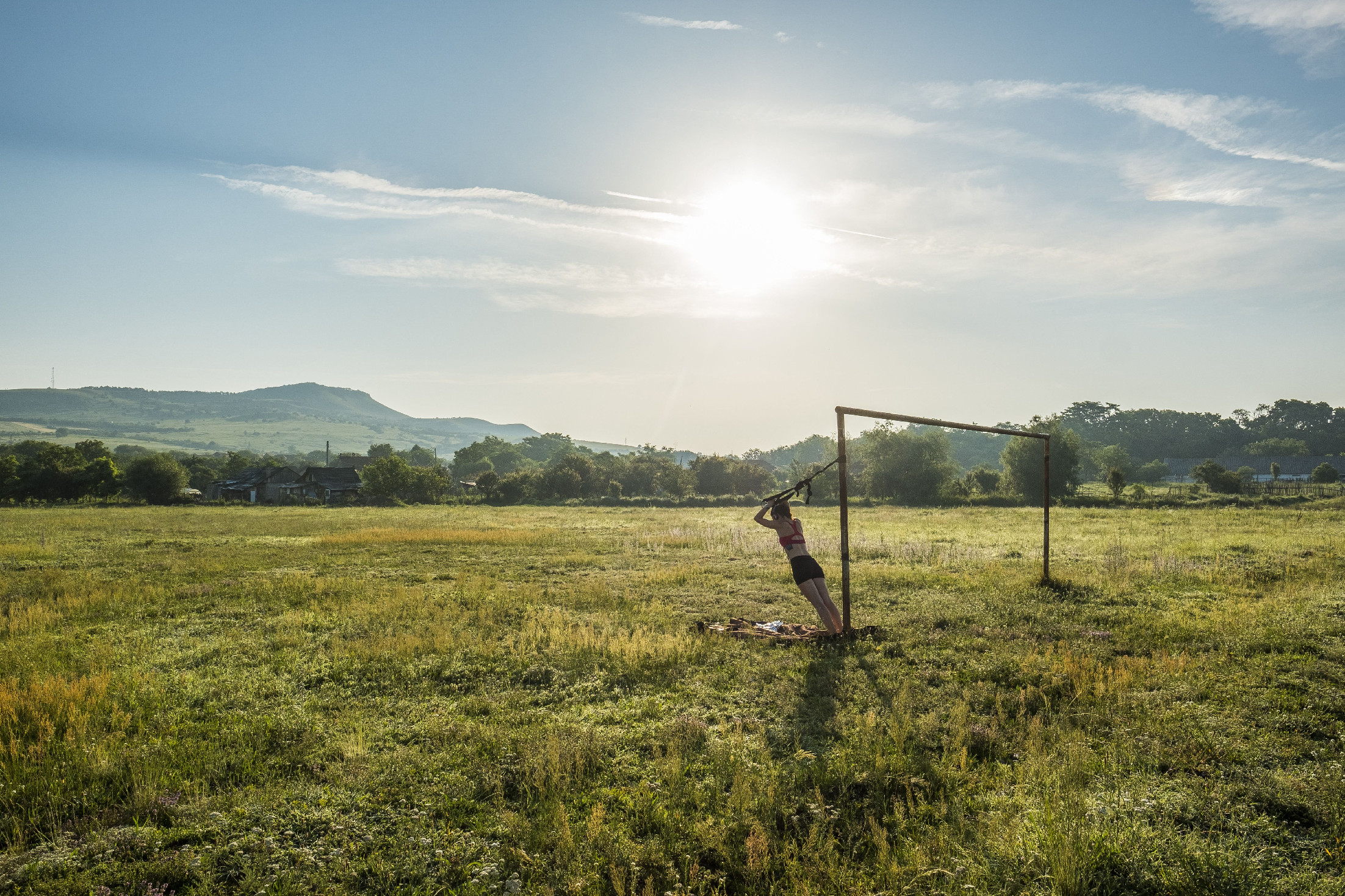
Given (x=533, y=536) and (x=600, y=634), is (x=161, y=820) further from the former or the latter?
(x=533, y=536)

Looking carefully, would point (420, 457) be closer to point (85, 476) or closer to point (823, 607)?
point (85, 476)

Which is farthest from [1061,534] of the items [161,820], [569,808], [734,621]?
[161,820]

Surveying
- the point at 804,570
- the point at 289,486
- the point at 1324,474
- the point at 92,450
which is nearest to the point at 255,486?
the point at 289,486

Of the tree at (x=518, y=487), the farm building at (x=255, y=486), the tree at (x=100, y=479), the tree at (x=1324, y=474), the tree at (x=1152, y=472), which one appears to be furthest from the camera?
the tree at (x=1152, y=472)

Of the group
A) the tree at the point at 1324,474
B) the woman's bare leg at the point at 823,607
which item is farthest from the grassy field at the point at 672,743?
the tree at the point at 1324,474

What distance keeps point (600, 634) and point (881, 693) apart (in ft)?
16.7

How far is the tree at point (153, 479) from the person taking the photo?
62594 millimetres

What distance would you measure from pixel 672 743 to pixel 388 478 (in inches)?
Answer: 2776

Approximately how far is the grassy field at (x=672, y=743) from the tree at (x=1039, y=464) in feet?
168

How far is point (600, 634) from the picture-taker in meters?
11.3

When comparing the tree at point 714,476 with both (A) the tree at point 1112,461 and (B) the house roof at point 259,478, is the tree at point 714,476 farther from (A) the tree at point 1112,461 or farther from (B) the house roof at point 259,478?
(A) the tree at point 1112,461

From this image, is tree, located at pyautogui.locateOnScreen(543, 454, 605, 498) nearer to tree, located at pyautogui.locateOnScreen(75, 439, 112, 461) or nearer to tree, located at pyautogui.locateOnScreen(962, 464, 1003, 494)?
tree, located at pyautogui.locateOnScreen(962, 464, 1003, 494)

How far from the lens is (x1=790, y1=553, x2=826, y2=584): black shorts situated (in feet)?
35.0

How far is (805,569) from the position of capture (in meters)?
10.7
